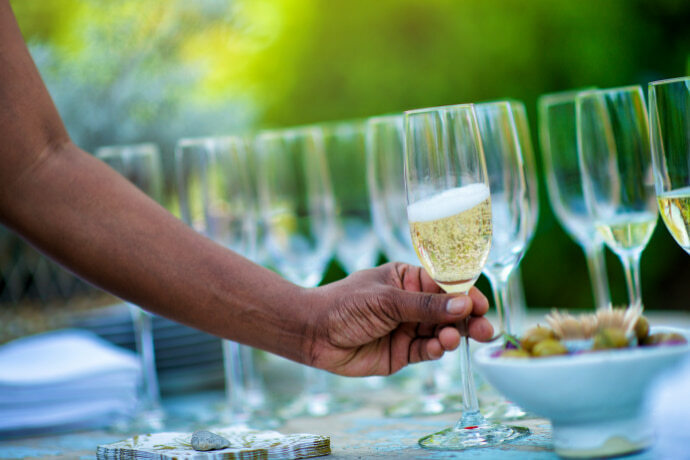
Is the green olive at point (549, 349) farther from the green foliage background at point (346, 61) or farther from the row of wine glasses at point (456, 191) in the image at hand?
the green foliage background at point (346, 61)

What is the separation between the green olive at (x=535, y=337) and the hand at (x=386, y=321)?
0.18 metres

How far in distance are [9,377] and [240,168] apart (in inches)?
23.3

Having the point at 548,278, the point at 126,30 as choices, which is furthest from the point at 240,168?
the point at 548,278

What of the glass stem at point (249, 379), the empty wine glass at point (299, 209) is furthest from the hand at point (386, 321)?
the glass stem at point (249, 379)

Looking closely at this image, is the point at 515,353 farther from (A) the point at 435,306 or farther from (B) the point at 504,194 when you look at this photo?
(B) the point at 504,194

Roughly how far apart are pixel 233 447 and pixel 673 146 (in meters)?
0.68

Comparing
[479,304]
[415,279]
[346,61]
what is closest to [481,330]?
[479,304]

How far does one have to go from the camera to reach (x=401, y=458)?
1.06 meters

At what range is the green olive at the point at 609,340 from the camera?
874 mm

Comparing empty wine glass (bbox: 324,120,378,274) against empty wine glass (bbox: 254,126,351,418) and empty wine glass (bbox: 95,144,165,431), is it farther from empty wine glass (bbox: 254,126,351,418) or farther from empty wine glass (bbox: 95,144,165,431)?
empty wine glass (bbox: 95,144,165,431)

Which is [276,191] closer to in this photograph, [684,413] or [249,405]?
[249,405]

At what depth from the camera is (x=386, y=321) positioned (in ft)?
3.97

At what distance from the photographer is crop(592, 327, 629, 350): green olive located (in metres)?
0.87

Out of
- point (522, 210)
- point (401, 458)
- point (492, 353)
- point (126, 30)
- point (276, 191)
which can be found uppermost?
point (126, 30)
